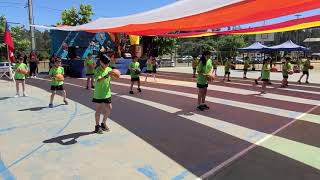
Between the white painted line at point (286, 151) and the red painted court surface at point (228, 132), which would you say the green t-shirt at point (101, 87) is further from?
the white painted line at point (286, 151)

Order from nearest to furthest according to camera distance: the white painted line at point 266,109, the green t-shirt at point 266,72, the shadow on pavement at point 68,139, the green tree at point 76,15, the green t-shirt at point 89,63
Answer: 1. the shadow on pavement at point 68,139
2. the white painted line at point 266,109
3. the green t-shirt at point 266,72
4. the green t-shirt at point 89,63
5. the green tree at point 76,15

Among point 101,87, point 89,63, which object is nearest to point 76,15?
point 89,63

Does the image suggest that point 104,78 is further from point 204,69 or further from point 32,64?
point 32,64

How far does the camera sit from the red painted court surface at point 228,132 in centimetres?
539

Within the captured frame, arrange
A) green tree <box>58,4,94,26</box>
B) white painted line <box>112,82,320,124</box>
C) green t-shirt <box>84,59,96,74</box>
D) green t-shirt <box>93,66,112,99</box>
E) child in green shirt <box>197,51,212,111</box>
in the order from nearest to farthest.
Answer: green t-shirt <box>93,66,112,99</box>
white painted line <box>112,82,320,124</box>
child in green shirt <box>197,51,212,111</box>
green t-shirt <box>84,59,96,74</box>
green tree <box>58,4,94,26</box>

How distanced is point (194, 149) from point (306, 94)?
30.1ft

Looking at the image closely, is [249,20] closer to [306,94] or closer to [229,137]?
[306,94]

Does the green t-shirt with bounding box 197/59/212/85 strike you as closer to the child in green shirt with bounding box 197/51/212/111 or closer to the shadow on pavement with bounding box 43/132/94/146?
the child in green shirt with bounding box 197/51/212/111

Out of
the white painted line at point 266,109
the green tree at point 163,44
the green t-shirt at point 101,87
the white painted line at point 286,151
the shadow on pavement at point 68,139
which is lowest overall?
the white painted line at point 286,151

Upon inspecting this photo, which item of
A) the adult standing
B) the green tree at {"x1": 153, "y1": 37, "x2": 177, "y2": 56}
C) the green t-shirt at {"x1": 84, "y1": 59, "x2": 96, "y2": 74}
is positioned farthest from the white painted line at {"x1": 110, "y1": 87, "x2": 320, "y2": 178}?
the green tree at {"x1": 153, "y1": 37, "x2": 177, "y2": 56}

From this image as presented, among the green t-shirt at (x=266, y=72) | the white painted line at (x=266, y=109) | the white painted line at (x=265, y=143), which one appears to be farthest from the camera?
the green t-shirt at (x=266, y=72)

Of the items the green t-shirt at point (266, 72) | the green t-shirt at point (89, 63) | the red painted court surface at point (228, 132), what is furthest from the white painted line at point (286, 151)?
the green t-shirt at point (89, 63)

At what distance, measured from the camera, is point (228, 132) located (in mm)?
7699

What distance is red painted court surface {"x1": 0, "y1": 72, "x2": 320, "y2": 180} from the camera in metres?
5.39
